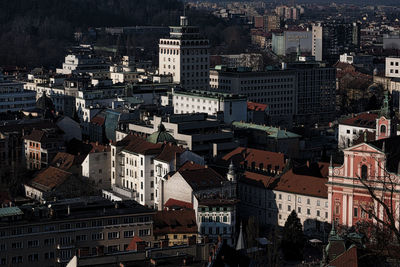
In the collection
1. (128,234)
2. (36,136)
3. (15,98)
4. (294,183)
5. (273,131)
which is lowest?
(128,234)

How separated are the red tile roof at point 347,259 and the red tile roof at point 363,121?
54701mm

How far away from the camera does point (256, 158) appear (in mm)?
77125

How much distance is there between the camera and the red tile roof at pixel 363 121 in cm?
9825

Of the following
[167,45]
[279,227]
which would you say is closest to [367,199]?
[279,227]

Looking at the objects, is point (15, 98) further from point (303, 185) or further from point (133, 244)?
point (133, 244)

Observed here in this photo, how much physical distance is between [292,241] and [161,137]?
20004 millimetres

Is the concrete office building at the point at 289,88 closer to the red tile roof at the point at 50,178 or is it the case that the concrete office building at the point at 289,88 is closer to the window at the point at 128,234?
the red tile roof at the point at 50,178

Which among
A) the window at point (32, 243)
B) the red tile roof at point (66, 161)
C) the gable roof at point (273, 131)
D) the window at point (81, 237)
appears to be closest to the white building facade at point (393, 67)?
the gable roof at point (273, 131)

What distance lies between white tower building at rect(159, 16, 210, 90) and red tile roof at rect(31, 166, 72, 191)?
156 feet

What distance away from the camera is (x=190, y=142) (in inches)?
3214

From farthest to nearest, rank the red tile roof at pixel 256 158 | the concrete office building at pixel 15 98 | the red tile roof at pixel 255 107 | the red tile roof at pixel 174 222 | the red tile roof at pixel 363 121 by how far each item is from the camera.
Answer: the red tile roof at pixel 255 107 → the concrete office building at pixel 15 98 → the red tile roof at pixel 363 121 → the red tile roof at pixel 256 158 → the red tile roof at pixel 174 222

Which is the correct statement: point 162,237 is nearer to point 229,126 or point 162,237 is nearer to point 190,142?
point 190,142

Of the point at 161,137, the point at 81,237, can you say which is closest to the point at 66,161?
the point at 161,137

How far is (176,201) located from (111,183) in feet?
41.3
